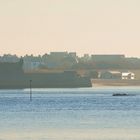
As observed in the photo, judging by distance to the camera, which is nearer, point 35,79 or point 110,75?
point 35,79

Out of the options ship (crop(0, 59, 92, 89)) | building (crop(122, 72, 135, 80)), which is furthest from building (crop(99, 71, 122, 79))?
ship (crop(0, 59, 92, 89))

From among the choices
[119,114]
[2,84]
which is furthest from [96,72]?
[119,114]

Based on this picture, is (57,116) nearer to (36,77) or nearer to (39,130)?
(39,130)

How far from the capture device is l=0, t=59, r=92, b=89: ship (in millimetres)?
181125

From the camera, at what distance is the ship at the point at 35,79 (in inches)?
7131

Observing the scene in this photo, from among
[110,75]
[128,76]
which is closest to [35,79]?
[110,75]

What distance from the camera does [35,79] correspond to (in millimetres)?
182250

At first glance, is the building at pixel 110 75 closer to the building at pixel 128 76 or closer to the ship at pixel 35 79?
the building at pixel 128 76

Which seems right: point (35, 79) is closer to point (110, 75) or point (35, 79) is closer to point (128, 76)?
point (110, 75)

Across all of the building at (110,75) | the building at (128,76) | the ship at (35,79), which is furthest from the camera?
the building at (110,75)

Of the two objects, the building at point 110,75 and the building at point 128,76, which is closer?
the building at point 128,76

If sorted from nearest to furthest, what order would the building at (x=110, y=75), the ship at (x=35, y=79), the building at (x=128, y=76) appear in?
the ship at (x=35, y=79) → the building at (x=128, y=76) → the building at (x=110, y=75)

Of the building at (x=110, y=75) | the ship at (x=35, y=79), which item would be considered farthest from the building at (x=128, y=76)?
the ship at (x=35, y=79)

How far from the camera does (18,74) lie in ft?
594
